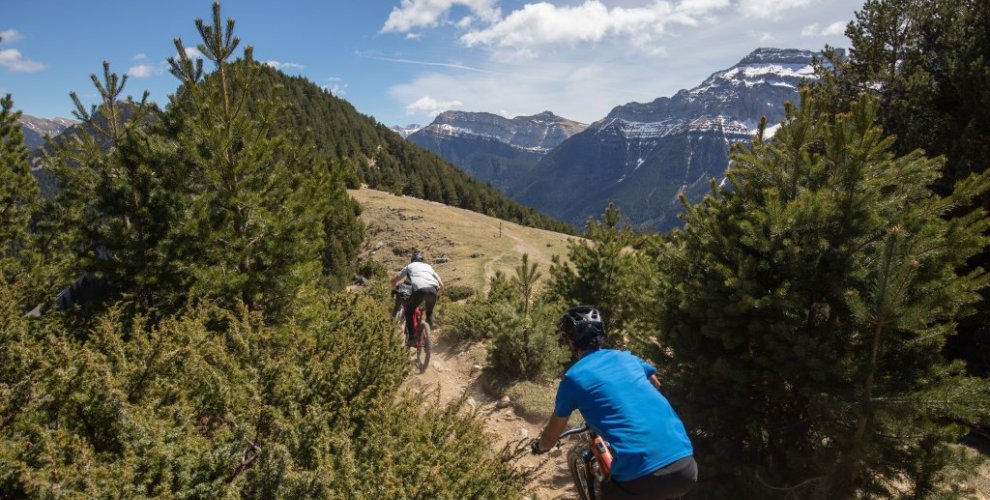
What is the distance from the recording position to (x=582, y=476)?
13.9 feet

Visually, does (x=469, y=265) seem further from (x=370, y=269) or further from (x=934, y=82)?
(x=934, y=82)

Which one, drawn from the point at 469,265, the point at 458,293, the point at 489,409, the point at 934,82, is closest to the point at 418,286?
the point at 489,409

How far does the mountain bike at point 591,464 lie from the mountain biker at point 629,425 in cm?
12

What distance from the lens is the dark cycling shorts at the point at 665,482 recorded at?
136 inches

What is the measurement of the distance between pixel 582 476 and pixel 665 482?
0.98 metres

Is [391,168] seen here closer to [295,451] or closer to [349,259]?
[349,259]

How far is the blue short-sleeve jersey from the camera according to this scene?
3.48 metres

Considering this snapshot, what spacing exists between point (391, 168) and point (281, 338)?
79.9 meters

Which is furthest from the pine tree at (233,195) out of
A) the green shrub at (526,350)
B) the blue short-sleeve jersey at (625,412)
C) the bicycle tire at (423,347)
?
the blue short-sleeve jersey at (625,412)

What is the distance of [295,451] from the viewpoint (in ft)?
14.2

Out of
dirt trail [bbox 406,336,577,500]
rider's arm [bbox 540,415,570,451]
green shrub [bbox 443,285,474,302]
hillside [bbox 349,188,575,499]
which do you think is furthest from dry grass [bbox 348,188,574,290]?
rider's arm [bbox 540,415,570,451]

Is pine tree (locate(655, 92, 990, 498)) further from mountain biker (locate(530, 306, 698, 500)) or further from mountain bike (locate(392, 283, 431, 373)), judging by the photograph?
mountain bike (locate(392, 283, 431, 373))

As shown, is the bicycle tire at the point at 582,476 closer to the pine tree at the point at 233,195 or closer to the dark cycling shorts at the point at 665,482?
the dark cycling shorts at the point at 665,482

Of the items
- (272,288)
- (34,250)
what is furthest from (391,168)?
(272,288)
